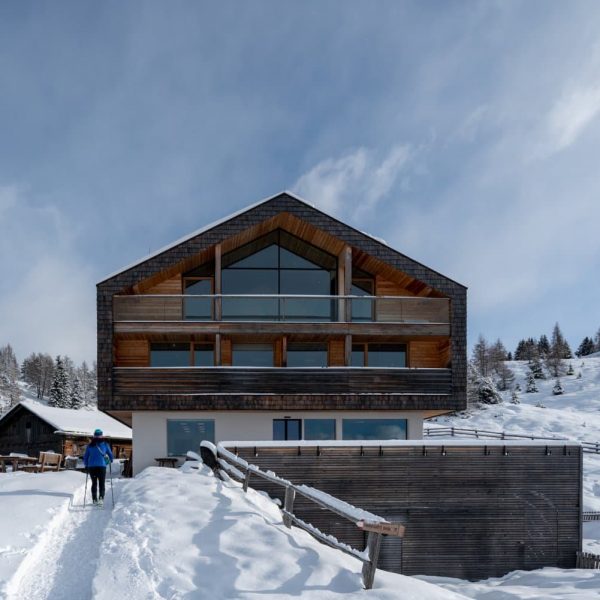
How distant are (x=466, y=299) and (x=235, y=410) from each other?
26.0 feet

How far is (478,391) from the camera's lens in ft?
209

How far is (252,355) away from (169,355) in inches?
107

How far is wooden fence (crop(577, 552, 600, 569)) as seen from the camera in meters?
14.2

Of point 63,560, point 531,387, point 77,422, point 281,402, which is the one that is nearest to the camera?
point 63,560

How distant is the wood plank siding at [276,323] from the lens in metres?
17.7

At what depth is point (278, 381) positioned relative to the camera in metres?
18.0

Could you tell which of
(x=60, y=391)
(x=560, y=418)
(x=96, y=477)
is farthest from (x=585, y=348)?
(x=96, y=477)

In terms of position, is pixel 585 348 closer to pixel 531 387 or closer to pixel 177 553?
pixel 531 387

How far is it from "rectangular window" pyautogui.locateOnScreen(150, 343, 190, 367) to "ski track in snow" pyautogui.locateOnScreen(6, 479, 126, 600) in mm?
9118

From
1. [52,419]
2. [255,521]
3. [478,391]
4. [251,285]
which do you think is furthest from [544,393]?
[255,521]

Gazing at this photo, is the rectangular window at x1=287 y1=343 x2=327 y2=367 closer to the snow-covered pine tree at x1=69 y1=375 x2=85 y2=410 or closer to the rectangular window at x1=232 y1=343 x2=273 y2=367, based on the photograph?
the rectangular window at x1=232 y1=343 x2=273 y2=367

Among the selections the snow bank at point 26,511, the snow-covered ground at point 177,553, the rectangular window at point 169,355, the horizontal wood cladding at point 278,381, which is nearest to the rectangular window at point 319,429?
the horizontal wood cladding at point 278,381

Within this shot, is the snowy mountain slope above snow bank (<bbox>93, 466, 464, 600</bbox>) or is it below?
below

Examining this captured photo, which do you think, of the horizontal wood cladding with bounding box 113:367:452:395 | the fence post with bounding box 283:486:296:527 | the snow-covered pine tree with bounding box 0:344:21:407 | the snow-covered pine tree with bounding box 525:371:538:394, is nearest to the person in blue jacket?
the fence post with bounding box 283:486:296:527
